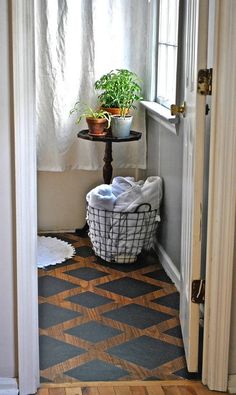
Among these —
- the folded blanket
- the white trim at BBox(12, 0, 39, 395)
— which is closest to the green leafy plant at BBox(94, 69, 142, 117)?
the folded blanket

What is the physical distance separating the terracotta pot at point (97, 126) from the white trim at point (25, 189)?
Result: 1841 millimetres

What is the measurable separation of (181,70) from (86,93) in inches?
43.6

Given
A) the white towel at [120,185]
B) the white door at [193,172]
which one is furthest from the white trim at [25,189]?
the white towel at [120,185]

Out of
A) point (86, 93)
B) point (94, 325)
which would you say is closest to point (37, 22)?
point (86, 93)

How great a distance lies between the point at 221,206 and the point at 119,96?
1.97m

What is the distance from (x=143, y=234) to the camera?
4.01 m

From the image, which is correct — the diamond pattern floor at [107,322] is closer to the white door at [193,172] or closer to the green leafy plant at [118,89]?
the white door at [193,172]

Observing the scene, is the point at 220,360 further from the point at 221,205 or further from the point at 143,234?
the point at 143,234

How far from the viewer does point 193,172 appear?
2568mm

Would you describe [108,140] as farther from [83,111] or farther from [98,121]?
[83,111]

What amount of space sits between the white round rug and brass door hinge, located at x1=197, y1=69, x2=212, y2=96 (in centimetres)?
189

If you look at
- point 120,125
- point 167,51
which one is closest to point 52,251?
point 120,125

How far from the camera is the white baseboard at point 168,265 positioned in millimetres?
3697

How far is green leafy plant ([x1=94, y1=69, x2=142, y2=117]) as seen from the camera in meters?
4.31
